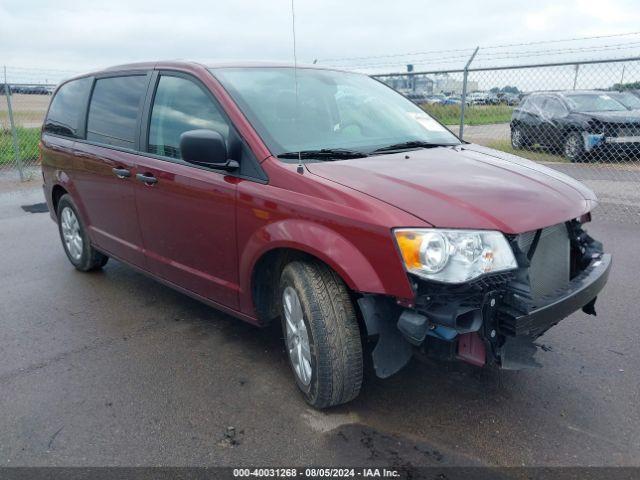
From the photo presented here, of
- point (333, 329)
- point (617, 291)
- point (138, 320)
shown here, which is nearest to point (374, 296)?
point (333, 329)

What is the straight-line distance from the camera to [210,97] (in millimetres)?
3359

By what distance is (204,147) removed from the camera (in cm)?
297

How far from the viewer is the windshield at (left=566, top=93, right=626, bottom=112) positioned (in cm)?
1152

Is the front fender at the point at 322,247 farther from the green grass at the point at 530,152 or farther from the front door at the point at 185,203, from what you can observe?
the green grass at the point at 530,152

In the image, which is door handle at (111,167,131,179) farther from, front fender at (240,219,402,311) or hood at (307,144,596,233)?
hood at (307,144,596,233)

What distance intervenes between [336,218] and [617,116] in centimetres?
1024

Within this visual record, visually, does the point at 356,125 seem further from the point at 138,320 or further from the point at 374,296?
the point at 138,320

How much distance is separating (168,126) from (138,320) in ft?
4.89

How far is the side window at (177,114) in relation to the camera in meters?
3.38

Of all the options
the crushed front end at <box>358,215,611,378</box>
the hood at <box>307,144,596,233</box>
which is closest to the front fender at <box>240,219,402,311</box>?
the crushed front end at <box>358,215,611,378</box>

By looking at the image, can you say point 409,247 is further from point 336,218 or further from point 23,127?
point 23,127

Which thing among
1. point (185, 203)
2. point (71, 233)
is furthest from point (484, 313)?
point (71, 233)

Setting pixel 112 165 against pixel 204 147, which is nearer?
pixel 204 147

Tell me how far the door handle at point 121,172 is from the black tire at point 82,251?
110 cm
